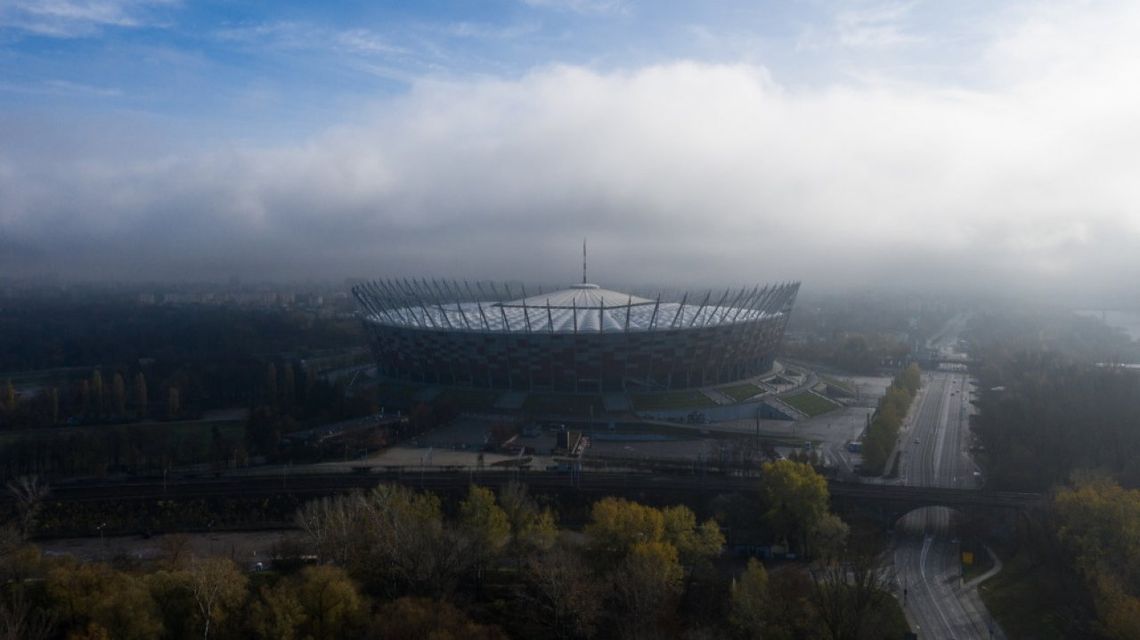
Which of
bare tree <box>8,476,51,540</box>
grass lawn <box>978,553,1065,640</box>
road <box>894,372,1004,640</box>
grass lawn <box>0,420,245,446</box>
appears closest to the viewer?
grass lawn <box>978,553,1065,640</box>

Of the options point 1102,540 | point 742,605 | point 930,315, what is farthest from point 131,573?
point 930,315

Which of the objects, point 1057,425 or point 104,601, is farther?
point 1057,425

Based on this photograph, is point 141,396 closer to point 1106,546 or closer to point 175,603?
point 175,603

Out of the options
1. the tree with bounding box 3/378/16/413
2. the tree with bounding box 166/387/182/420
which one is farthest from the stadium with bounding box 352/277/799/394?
the tree with bounding box 3/378/16/413

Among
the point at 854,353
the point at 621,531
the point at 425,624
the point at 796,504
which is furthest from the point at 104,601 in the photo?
the point at 854,353

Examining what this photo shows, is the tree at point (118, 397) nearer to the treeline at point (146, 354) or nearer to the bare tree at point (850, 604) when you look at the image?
the treeline at point (146, 354)

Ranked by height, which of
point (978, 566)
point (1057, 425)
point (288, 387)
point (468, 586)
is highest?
point (1057, 425)

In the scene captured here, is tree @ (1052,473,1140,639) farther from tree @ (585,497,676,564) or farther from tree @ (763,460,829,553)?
tree @ (585,497,676,564)
